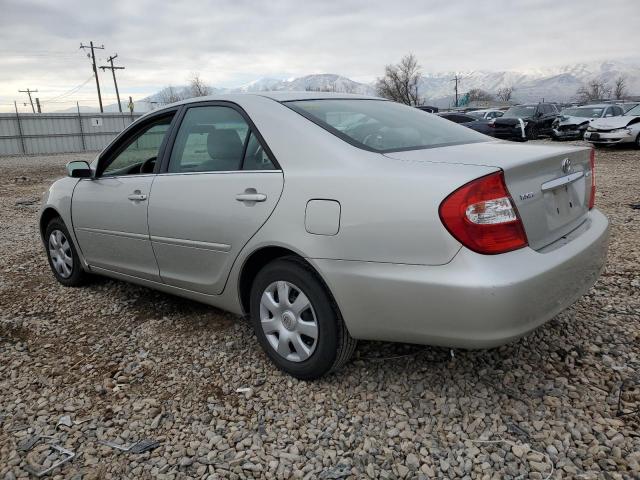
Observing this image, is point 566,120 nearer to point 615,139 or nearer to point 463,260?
point 615,139

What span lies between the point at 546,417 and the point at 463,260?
2.96 ft

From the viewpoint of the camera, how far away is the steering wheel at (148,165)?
3.58m

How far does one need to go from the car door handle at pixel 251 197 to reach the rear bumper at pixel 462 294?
1.53 ft

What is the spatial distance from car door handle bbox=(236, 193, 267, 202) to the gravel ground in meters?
0.97

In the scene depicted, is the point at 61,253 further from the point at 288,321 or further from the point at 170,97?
the point at 170,97

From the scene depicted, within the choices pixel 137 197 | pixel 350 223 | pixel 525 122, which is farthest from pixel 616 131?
pixel 350 223

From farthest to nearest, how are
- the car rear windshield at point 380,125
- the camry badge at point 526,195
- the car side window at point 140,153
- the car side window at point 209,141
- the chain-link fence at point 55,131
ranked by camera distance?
the chain-link fence at point 55,131
the car side window at point 140,153
the car side window at point 209,141
the car rear windshield at point 380,125
the camry badge at point 526,195

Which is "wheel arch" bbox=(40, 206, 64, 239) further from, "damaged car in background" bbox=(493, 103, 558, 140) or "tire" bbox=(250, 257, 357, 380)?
"damaged car in background" bbox=(493, 103, 558, 140)

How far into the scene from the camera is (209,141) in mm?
3201

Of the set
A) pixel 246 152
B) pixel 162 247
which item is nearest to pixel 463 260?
pixel 246 152

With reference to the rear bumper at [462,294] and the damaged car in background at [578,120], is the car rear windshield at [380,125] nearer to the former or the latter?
the rear bumper at [462,294]

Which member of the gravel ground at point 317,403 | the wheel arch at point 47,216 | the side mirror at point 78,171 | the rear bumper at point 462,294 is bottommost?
the gravel ground at point 317,403

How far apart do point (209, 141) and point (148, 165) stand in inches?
27.3

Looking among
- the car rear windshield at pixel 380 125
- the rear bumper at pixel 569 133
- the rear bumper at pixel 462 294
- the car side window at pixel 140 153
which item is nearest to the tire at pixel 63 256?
the car side window at pixel 140 153
